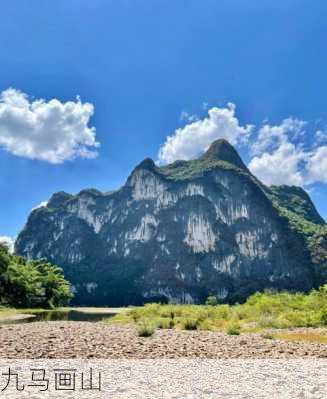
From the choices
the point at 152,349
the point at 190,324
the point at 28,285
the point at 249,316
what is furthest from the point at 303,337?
the point at 28,285

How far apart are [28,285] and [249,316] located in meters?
45.2

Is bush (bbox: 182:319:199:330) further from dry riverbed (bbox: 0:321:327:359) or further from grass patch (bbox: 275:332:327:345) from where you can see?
dry riverbed (bbox: 0:321:327:359)

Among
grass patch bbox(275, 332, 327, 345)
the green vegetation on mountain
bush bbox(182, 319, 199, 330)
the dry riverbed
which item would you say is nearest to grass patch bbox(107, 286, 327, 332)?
bush bbox(182, 319, 199, 330)

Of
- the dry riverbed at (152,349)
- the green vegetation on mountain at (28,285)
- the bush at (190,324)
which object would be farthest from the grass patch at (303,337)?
the green vegetation on mountain at (28,285)

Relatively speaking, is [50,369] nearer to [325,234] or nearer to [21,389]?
[21,389]

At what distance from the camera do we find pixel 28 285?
7306 cm

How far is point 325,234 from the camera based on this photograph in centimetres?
18112

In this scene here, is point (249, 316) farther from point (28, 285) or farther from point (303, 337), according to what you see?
point (28, 285)

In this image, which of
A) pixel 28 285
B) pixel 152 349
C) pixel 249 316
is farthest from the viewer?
pixel 28 285

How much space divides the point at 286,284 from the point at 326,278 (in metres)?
16.8

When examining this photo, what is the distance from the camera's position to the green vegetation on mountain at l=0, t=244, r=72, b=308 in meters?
69.9

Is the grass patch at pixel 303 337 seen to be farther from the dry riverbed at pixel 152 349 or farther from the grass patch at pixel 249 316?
the grass patch at pixel 249 316

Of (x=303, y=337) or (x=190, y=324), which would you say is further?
(x=190, y=324)

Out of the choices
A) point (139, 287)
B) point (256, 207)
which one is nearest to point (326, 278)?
point (256, 207)
